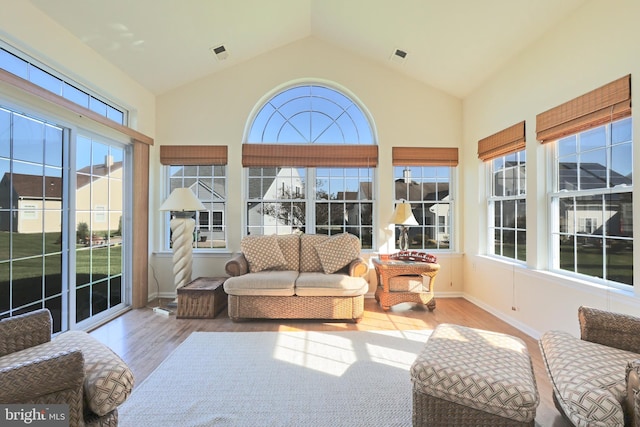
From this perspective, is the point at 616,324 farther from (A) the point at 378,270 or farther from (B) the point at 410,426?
(A) the point at 378,270

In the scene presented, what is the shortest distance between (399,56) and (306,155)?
1.82 metres

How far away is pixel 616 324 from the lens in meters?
1.92

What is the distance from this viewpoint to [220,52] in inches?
164

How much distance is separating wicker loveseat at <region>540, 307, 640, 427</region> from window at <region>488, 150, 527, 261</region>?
1742 mm

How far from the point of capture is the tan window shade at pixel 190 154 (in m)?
4.63

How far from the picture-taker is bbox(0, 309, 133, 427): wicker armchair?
52.7 inches

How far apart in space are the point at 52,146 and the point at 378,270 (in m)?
3.79

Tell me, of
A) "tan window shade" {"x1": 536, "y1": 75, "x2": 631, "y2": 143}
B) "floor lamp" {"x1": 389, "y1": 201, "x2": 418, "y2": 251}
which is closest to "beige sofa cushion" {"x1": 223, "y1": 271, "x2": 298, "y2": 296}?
"floor lamp" {"x1": 389, "y1": 201, "x2": 418, "y2": 251}

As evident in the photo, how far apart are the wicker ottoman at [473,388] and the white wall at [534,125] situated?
54.8 inches

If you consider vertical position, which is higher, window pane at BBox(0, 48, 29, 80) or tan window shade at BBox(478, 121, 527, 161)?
window pane at BBox(0, 48, 29, 80)

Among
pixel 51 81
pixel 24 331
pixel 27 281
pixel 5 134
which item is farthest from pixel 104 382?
pixel 51 81

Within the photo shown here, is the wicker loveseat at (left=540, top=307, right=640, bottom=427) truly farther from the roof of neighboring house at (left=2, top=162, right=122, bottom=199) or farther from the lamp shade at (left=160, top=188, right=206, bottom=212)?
the roof of neighboring house at (left=2, top=162, right=122, bottom=199)

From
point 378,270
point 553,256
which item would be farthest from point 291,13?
point 553,256

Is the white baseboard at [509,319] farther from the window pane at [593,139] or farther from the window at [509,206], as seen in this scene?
the window pane at [593,139]
